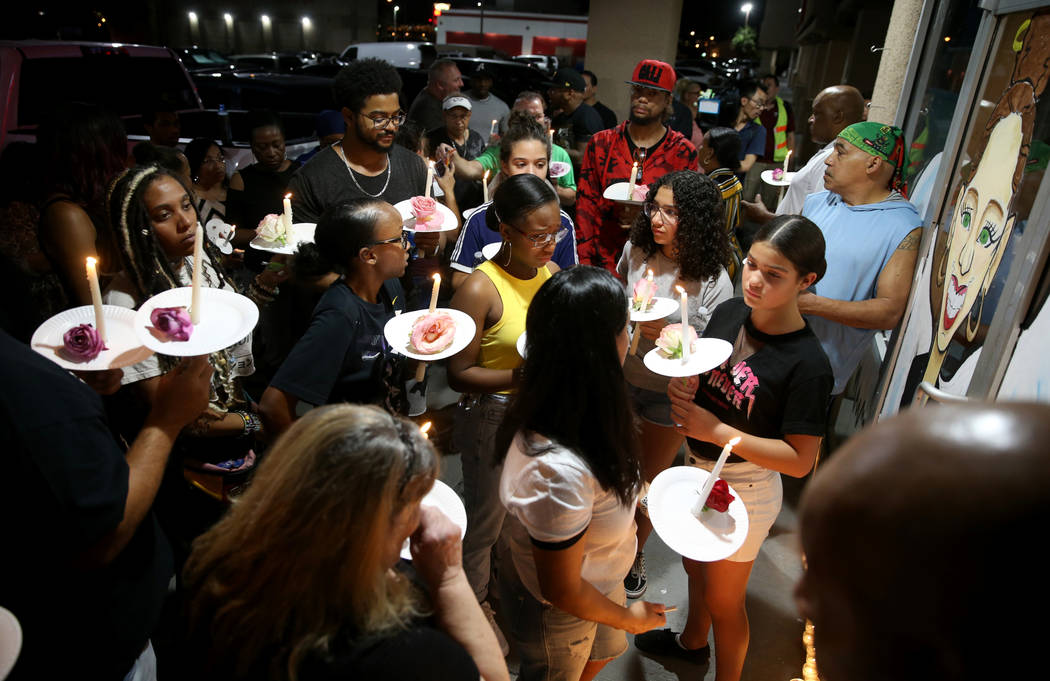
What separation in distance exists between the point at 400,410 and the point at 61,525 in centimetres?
160

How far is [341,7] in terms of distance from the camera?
39.5 metres

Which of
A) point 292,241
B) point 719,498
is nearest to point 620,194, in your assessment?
point 292,241

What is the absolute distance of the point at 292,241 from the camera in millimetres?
3182

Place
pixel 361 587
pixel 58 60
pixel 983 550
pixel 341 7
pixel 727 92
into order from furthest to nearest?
1. pixel 341 7
2. pixel 727 92
3. pixel 58 60
4. pixel 361 587
5. pixel 983 550

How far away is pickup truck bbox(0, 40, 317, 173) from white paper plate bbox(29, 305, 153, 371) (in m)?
4.65

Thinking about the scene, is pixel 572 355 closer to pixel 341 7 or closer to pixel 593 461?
pixel 593 461

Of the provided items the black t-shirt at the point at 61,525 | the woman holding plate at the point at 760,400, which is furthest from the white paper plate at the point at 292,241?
the woman holding plate at the point at 760,400

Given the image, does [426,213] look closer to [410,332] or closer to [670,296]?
[410,332]

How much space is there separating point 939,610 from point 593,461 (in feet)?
3.82

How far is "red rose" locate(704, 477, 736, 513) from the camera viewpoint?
6.50 ft

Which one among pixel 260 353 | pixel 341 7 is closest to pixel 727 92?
pixel 260 353

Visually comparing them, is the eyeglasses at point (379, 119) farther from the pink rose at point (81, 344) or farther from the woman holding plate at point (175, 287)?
the pink rose at point (81, 344)

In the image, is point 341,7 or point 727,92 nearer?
point 727,92

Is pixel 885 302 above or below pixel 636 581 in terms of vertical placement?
above
